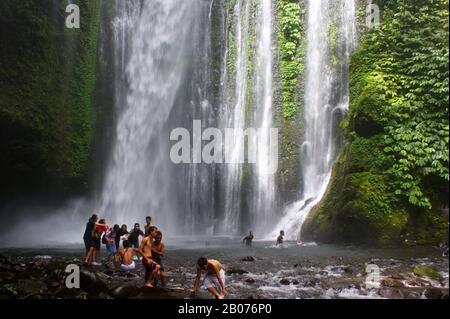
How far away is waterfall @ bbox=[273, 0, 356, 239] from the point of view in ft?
57.9

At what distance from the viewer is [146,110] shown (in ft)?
68.5

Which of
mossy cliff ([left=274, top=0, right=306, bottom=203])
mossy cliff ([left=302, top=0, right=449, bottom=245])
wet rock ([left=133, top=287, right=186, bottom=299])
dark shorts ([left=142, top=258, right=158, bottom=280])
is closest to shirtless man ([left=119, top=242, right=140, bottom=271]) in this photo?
dark shorts ([left=142, top=258, right=158, bottom=280])

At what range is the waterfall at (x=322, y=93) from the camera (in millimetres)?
17641

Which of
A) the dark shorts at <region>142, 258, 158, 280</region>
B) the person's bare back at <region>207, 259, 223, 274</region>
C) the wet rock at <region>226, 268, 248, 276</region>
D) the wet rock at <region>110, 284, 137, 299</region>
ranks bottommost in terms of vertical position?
the wet rock at <region>226, 268, 248, 276</region>

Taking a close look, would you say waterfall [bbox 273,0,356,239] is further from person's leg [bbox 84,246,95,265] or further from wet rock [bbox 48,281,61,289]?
wet rock [bbox 48,281,61,289]

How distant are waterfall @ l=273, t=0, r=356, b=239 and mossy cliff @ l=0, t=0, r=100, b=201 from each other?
381 inches

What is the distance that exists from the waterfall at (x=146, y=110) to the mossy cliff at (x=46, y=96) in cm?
137

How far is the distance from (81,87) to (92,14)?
11.9ft

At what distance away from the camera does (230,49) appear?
22.2 metres

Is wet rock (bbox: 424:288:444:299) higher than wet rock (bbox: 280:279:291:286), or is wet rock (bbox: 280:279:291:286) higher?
wet rock (bbox: 424:288:444:299)

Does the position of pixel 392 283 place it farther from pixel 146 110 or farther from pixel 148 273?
pixel 146 110

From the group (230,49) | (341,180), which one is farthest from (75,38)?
(341,180)

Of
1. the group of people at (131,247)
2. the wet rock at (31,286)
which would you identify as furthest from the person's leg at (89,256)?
the wet rock at (31,286)
